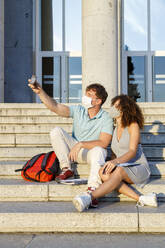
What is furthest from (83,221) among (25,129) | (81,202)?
(25,129)

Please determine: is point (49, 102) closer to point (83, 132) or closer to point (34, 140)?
point (83, 132)

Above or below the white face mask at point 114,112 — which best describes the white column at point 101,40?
above

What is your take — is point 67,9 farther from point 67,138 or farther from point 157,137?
point 67,138

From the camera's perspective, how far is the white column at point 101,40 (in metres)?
7.46

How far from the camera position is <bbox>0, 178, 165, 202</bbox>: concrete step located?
12.4 ft

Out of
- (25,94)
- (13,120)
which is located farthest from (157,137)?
(25,94)

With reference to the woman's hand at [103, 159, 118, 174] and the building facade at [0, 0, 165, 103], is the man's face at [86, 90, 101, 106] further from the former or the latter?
the building facade at [0, 0, 165, 103]

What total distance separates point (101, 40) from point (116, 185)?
15.4 feet

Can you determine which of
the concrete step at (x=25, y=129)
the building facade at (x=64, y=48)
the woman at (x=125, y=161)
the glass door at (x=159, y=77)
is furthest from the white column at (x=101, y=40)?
the glass door at (x=159, y=77)

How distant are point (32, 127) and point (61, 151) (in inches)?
75.5

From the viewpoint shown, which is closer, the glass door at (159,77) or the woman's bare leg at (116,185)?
the woman's bare leg at (116,185)

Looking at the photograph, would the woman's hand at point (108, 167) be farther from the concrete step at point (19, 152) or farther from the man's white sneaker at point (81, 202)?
the concrete step at point (19, 152)

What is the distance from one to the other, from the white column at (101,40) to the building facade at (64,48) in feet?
15.5

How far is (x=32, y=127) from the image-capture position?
584 centimetres
